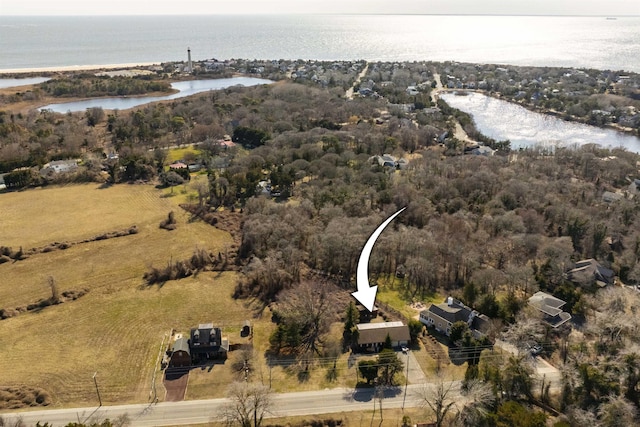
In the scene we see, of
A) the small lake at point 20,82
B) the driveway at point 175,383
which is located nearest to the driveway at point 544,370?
the driveway at point 175,383

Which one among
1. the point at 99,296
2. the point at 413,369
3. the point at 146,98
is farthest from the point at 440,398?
the point at 146,98

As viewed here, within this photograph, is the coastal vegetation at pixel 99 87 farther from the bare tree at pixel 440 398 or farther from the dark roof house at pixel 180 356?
the bare tree at pixel 440 398

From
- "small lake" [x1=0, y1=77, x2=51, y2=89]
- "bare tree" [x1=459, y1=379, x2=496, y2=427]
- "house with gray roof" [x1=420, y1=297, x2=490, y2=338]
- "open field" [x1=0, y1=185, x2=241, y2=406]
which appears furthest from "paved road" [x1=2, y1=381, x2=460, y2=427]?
"small lake" [x1=0, y1=77, x2=51, y2=89]

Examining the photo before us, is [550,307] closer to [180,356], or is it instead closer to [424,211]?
[424,211]

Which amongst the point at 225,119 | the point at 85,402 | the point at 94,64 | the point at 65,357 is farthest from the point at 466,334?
the point at 94,64

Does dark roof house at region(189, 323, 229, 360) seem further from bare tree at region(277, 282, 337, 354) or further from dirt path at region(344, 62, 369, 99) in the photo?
dirt path at region(344, 62, 369, 99)

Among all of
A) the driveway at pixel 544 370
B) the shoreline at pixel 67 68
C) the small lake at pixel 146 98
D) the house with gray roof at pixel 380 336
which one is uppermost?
the shoreline at pixel 67 68
